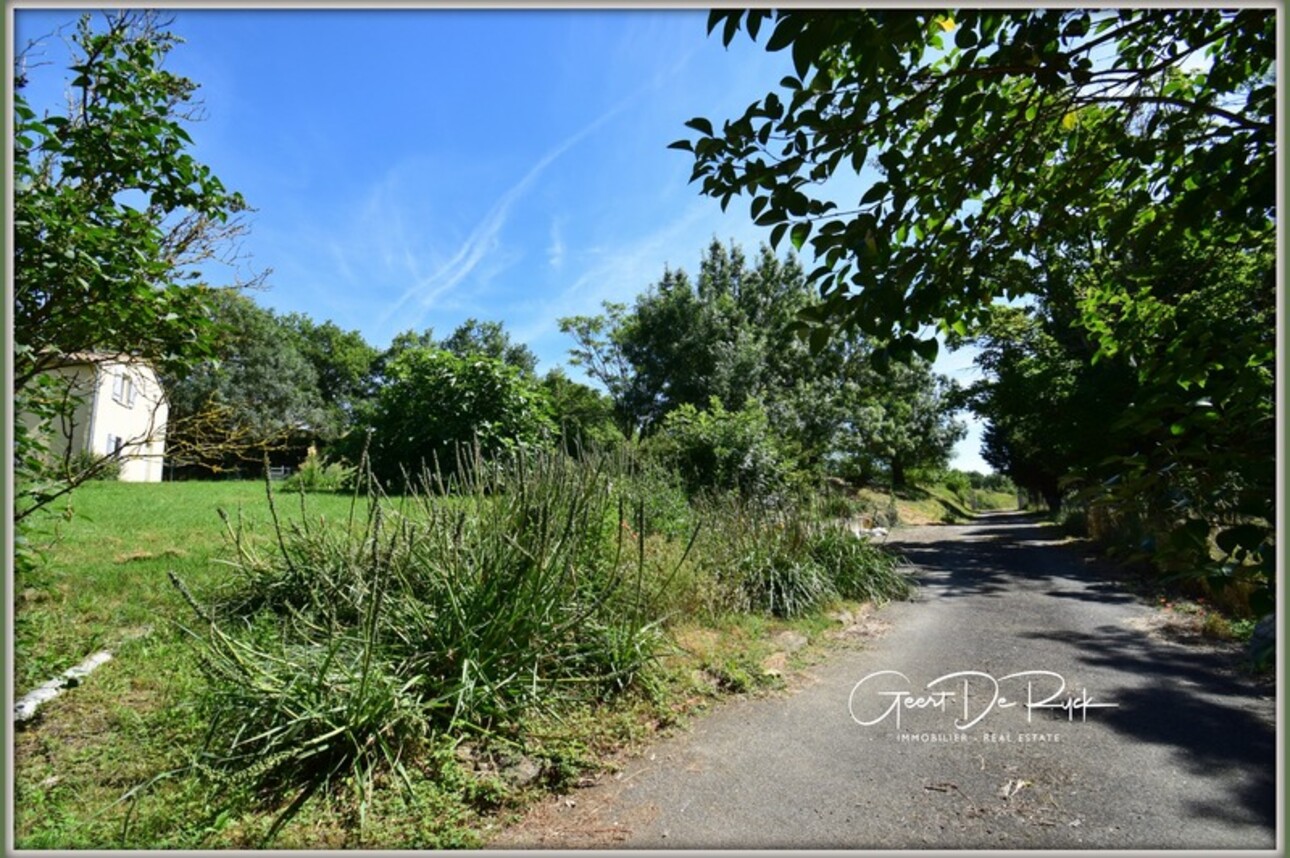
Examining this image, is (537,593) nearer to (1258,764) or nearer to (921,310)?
(921,310)

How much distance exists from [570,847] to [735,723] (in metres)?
1.39

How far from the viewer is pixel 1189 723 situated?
3234 millimetres

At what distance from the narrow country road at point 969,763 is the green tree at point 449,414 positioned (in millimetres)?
6603

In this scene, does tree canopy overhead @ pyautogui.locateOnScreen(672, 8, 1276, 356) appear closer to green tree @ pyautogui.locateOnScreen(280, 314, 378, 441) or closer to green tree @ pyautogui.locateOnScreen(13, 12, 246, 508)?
green tree @ pyautogui.locateOnScreen(13, 12, 246, 508)

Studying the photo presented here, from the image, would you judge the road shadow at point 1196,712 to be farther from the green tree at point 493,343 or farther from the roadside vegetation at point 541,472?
the green tree at point 493,343

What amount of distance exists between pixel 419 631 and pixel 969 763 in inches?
100

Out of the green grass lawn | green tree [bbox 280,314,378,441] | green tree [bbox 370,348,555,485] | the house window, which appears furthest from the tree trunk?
green tree [bbox 280,314,378,441]

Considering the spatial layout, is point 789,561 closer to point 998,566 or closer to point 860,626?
point 860,626

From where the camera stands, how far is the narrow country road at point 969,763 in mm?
2305

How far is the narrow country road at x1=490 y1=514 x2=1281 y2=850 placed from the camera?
7.56ft

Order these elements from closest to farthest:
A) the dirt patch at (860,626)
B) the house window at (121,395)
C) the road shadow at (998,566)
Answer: the house window at (121,395), the dirt patch at (860,626), the road shadow at (998,566)

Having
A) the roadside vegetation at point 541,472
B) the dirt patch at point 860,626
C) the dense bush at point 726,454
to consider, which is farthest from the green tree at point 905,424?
the roadside vegetation at point 541,472

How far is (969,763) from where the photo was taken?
9.14 feet

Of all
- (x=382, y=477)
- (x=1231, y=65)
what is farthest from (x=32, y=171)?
(x=382, y=477)
